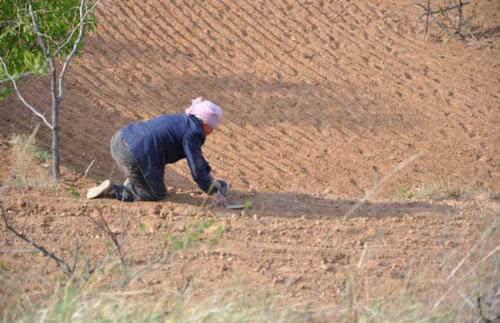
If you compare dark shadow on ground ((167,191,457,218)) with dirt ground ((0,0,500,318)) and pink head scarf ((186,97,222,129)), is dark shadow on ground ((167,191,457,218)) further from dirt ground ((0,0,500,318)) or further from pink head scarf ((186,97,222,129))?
pink head scarf ((186,97,222,129))

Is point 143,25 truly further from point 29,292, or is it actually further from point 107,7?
point 29,292

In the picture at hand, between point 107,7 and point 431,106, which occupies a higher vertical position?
point 107,7

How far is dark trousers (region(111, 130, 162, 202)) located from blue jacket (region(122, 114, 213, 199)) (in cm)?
5

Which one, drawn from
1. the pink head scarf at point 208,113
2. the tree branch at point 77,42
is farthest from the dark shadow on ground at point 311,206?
the tree branch at point 77,42

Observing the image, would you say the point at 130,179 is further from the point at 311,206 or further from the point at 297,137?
the point at 297,137

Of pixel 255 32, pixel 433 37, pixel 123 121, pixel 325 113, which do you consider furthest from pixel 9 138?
pixel 433 37

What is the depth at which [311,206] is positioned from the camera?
7.29 meters

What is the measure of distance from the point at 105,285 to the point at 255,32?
871 centimetres

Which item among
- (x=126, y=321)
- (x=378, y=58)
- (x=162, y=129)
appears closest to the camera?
(x=126, y=321)

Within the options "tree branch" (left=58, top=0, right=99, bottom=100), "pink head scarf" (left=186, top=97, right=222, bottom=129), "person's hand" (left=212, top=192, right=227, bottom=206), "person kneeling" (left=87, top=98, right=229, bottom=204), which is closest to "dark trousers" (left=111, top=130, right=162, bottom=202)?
"person kneeling" (left=87, top=98, right=229, bottom=204)

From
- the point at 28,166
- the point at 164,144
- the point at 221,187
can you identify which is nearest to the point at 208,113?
the point at 164,144

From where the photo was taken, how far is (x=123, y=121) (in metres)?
10.5

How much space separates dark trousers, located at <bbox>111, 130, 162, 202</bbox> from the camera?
6949 mm

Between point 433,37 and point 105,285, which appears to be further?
point 433,37
